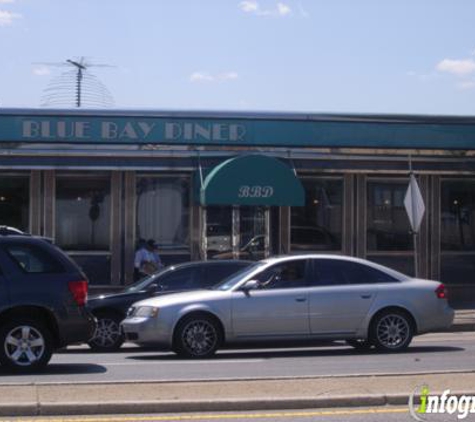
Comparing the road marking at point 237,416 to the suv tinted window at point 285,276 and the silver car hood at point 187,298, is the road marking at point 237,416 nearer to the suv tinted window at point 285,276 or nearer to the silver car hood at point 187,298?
the silver car hood at point 187,298

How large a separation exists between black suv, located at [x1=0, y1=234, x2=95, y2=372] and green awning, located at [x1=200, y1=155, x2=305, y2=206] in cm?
1078

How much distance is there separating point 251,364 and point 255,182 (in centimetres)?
1045

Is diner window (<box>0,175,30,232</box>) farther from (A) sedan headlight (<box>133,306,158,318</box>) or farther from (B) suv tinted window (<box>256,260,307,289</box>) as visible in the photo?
(B) suv tinted window (<box>256,260,307,289</box>)

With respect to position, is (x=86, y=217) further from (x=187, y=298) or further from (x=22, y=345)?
(x=22, y=345)

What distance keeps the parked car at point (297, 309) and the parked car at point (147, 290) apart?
1.47 m

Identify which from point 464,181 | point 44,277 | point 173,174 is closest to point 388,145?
point 464,181

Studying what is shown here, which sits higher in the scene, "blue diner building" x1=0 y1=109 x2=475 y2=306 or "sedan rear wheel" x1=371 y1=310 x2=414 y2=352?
"blue diner building" x1=0 y1=109 x2=475 y2=306

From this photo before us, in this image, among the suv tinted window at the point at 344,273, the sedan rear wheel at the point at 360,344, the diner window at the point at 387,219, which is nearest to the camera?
the suv tinted window at the point at 344,273

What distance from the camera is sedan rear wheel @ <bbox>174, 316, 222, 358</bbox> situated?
14477 mm

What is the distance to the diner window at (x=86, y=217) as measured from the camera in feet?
80.6

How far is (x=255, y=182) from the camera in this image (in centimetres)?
2362

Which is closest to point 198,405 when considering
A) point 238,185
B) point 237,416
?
point 237,416

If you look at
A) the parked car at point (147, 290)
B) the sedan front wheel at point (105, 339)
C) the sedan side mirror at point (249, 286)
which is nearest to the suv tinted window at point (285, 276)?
the sedan side mirror at point (249, 286)

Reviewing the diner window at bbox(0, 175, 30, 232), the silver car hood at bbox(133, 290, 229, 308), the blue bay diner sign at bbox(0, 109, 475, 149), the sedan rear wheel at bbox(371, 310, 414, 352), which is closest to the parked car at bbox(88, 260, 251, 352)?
the silver car hood at bbox(133, 290, 229, 308)
